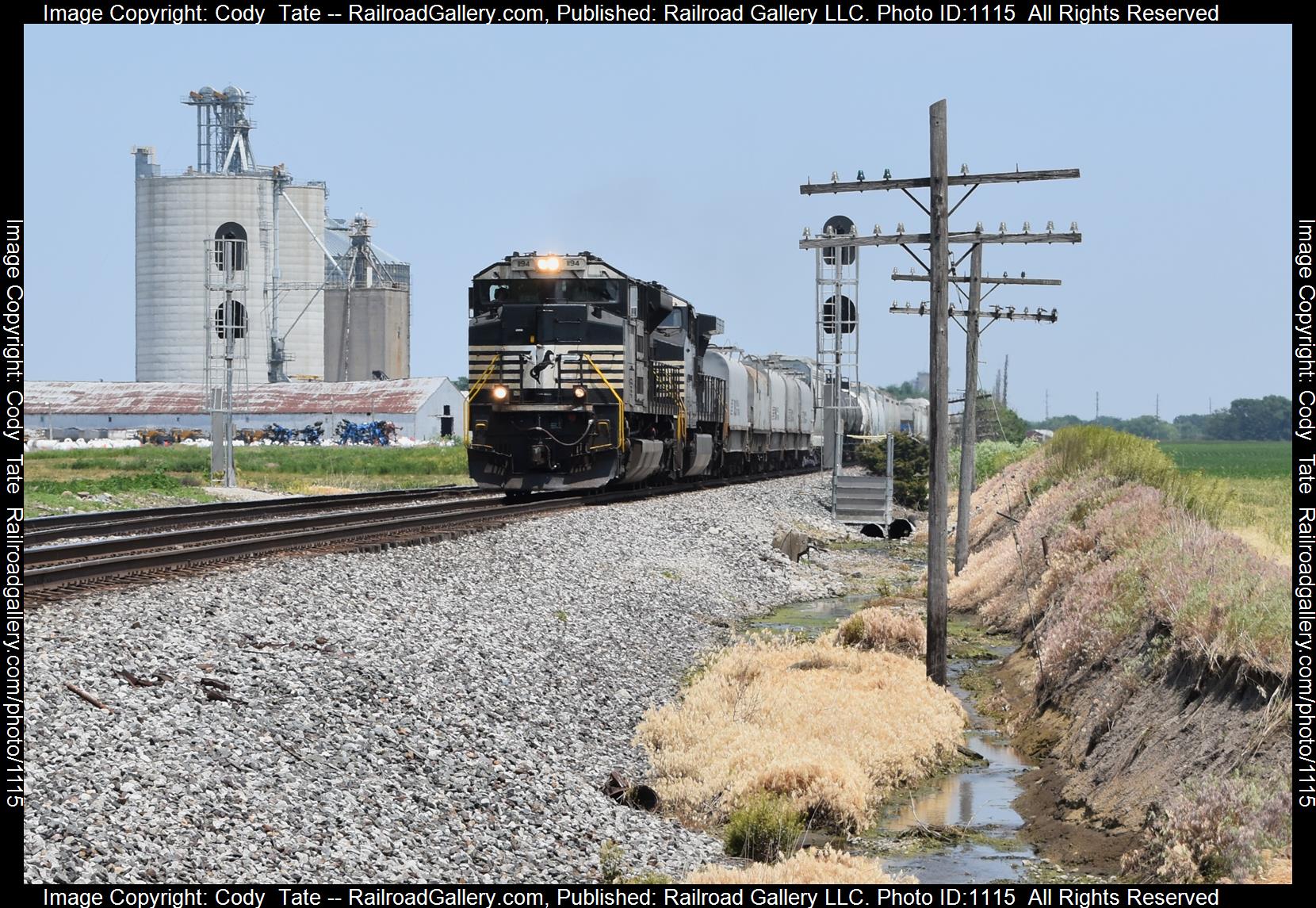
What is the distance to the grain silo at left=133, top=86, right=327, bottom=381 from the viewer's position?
3250 inches

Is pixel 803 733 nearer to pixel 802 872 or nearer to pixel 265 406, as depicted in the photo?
pixel 802 872

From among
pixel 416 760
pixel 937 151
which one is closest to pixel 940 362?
pixel 937 151

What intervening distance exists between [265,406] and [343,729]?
75.3 m

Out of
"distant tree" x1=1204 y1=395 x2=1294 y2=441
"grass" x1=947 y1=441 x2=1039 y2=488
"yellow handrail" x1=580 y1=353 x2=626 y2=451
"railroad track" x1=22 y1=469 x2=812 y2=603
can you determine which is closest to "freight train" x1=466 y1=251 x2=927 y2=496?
"yellow handrail" x1=580 y1=353 x2=626 y2=451

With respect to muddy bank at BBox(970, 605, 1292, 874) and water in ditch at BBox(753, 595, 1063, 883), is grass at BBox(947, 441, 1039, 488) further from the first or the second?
water in ditch at BBox(753, 595, 1063, 883)

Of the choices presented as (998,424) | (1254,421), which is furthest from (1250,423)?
(998,424)

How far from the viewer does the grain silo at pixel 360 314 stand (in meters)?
89.4

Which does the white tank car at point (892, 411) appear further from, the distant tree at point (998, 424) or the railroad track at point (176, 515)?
the railroad track at point (176, 515)

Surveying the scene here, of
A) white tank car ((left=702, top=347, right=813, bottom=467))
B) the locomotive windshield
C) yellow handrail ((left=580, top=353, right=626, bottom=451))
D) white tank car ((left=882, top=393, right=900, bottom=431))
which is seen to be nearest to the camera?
yellow handrail ((left=580, top=353, right=626, bottom=451))

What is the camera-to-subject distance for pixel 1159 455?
22.8 m

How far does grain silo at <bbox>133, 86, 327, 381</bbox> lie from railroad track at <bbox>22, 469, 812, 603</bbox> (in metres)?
60.6
